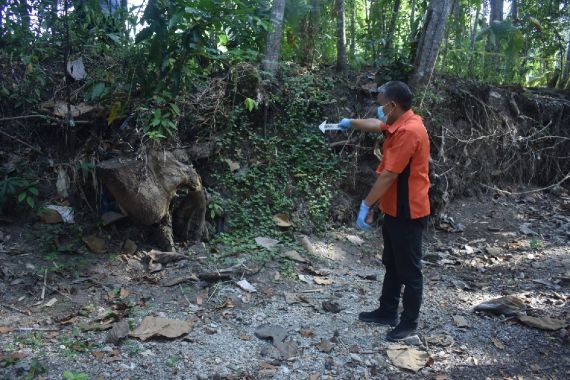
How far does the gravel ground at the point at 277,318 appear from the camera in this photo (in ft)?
10.5

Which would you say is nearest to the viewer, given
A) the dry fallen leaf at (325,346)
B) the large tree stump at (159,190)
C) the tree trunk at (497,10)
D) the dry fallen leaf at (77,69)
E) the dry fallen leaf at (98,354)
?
the dry fallen leaf at (98,354)

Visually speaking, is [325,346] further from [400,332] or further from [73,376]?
[73,376]

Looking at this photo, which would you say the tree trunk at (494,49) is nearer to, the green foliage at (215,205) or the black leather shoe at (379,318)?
the green foliage at (215,205)

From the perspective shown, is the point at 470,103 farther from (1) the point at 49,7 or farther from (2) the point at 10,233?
(2) the point at 10,233

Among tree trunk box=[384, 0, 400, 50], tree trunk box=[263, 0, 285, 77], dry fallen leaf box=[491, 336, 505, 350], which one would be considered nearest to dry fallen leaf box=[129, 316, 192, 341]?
dry fallen leaf box=[491, 336, 505, 350]

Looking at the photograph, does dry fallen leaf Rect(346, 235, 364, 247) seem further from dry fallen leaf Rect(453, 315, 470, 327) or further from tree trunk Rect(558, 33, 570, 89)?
tree trunk Rect(558, 33, 570, 89)

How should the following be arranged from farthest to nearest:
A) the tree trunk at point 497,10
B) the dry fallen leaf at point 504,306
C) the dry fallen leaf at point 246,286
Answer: the tree trunk at point 497,10 < the dry fallen leaf at point 246,286 < the dry fallen leaf at point 504,306

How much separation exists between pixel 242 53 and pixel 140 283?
330cm

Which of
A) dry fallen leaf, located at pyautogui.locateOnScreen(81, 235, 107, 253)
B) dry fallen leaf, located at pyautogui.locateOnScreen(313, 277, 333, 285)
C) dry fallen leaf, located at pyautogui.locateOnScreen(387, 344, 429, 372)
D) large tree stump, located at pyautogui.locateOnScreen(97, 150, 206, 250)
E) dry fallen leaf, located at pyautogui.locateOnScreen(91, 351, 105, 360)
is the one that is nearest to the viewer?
dry fallen leaf, located at pyautogui.locateOnScreen(91, 351, 105, 360)

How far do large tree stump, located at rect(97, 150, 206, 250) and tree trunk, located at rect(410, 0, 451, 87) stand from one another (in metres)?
4.11

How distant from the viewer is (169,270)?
181 inches

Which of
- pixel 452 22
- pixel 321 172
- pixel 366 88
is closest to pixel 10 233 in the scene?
pixel 321 172

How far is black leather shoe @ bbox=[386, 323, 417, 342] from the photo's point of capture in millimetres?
3660

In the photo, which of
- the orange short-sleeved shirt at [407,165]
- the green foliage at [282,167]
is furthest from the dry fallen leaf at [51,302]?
the orange short-sleeved shirt at [407,165]
